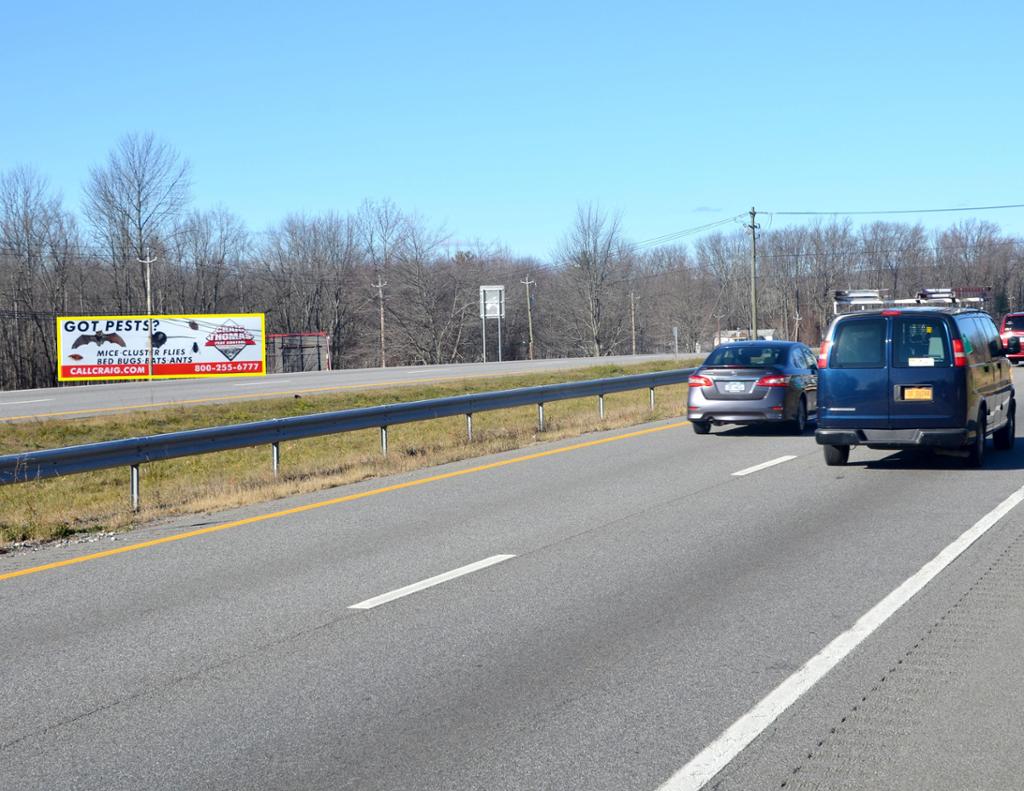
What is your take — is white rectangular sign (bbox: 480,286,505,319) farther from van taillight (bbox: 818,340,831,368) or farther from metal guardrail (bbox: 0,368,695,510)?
van taillight (bbox: 818,340,831,368)

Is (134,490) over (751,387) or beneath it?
beneath

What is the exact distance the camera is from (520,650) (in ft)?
20.9

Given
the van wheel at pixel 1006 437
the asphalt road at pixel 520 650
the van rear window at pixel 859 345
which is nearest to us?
the asphalt road at pixel 520 650

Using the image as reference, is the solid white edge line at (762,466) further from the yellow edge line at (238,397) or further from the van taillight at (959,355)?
the yellow edge line at (238,397)

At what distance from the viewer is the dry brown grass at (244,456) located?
41.4ft

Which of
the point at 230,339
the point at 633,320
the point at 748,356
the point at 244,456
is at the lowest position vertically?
the point at 244,456

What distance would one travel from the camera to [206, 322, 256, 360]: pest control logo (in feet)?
171

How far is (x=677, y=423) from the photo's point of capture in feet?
72.6

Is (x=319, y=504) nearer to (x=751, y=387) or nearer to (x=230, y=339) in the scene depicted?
(x=751, y=387)

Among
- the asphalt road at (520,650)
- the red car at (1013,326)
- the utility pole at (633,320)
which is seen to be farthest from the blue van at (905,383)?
the utility pole at (633,320)

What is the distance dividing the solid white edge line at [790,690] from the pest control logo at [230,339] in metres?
46.3

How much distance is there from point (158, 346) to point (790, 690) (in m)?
49.3

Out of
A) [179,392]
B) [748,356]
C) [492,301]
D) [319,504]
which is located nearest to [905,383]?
[748,356]

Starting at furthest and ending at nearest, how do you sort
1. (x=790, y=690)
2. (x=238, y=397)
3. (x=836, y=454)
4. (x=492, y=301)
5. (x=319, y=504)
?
(x=492, y=301) < (x=238, y=397) < (x=836, y=454) < (x=319, y=504) < (x=790, y=690)
